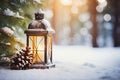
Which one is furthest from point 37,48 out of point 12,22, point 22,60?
point 12,22

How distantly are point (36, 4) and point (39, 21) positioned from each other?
143cm

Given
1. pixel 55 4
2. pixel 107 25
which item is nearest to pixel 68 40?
pixel 107 25

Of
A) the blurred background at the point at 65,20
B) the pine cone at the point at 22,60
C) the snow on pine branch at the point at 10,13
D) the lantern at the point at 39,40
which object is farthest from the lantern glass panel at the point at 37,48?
the snow on pine branch at the point at 10,13

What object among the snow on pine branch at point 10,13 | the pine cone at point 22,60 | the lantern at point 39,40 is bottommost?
the pine cone at point 22,60

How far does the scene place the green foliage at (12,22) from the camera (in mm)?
9906

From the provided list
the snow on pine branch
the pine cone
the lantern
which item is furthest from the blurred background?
the pine cone

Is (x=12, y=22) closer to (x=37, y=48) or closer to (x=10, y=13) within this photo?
(x=10, y=13)

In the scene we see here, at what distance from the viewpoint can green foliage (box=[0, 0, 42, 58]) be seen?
991 centimetres

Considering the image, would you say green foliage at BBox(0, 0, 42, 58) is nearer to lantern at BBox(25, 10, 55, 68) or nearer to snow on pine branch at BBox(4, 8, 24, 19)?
snow on pine branch at BBox(4, 8, 24, 19)

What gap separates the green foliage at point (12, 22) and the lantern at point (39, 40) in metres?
0.64

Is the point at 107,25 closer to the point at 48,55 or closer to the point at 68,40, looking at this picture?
the point at 68,40

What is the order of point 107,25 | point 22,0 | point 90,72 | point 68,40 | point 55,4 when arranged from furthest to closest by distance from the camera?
point 68,40 < point 107,25 < point 55,4 < point 22,0 < point 90,72

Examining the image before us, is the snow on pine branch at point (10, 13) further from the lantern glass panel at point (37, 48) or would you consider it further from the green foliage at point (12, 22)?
the lantern glass panel at point (37, 48)

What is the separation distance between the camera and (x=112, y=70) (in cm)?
924
